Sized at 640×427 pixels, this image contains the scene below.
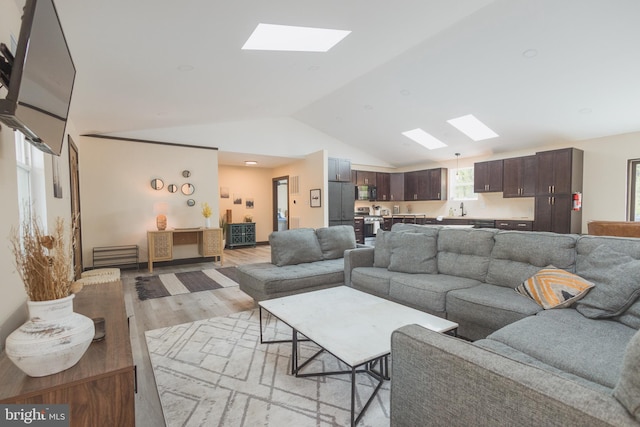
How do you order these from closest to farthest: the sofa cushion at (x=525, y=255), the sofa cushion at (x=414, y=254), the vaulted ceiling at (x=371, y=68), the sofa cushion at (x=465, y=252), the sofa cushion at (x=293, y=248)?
the sofa cushion at (x=525, y=255) < the vaulted ceiling at (x=371, y=68) < the sofa cushion at (x=465, y=252) < the sofa cushion at (x=414, y=254) < the sofa cushion at (x=293, y=248)

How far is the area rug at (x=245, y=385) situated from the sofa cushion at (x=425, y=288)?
2.73 ft

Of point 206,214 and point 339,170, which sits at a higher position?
point 339,170

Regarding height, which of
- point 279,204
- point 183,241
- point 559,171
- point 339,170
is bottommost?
point 183,241

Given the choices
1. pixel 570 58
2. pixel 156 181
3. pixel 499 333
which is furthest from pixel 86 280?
pixel 570 58

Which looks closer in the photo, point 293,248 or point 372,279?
point 372,279

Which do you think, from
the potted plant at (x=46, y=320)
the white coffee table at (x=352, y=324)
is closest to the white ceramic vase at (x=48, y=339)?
the potted plant at (x=46, y=320)

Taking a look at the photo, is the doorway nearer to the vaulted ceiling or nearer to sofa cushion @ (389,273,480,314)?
the vaulted ceiling

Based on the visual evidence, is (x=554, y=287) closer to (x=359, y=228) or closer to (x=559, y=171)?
(x=559, y=171)

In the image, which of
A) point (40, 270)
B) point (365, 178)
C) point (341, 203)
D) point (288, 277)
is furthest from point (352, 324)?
point (365, 178)

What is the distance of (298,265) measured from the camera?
3.74 metres

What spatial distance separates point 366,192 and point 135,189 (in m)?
5.90

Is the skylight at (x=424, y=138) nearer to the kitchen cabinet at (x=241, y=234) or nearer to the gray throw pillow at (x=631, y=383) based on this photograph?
the kitchen cabinet at (x=241, y=234)

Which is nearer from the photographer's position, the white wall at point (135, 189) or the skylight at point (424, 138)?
the white wall at point (135, 189)

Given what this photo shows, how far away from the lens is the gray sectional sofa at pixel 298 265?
127 inches
